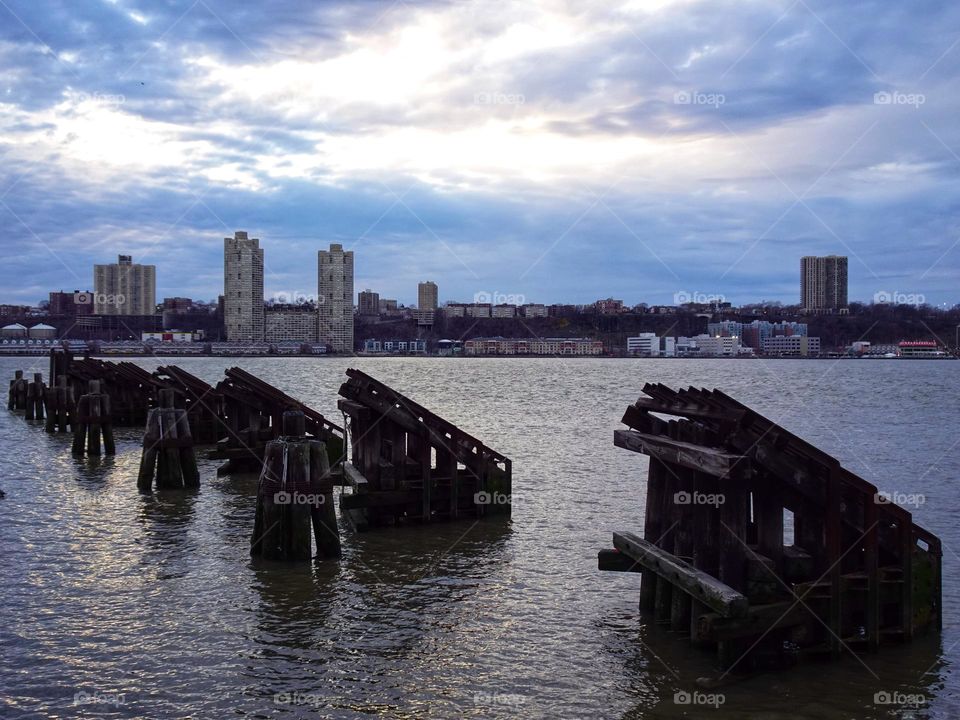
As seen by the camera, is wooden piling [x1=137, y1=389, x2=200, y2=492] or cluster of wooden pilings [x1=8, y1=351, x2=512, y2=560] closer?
cluster of wooden pilings [x1=8, y1=351, x2=512, y2=560]

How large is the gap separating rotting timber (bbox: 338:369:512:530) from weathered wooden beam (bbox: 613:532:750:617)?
650cm

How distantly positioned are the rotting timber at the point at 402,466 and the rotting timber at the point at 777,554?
7.06 meters

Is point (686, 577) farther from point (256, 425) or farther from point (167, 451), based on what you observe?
point (256, 425)

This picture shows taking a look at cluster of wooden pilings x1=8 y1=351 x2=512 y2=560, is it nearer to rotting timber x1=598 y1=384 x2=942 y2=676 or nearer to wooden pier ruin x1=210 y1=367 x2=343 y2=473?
wooden pier ruin x1=210 y1=367 x2=343 y2=473

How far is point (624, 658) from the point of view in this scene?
1055 cm

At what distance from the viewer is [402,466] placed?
17906 millimetres

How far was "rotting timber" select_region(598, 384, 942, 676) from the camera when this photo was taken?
977 cm

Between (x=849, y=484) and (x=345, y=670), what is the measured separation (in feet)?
21.6

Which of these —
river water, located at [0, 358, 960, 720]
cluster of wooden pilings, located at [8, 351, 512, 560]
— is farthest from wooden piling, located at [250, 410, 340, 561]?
river water, located at [0, 358, 960, 720]

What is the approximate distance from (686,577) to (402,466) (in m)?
8.77

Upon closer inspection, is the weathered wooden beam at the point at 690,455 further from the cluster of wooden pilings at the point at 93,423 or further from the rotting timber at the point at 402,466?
the cluster of wooden pilings at the point at 93,423

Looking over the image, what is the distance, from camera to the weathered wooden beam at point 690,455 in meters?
9.53

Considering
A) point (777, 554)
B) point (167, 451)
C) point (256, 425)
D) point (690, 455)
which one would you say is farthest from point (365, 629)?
point (256, 425)

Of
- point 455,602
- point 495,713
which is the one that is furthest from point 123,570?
point 495,713
